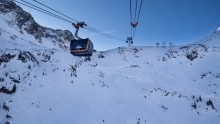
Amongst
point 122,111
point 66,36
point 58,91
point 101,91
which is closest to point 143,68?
point 101,91

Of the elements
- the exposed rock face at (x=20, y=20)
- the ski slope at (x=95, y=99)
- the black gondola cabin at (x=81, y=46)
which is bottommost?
the ski slope at (x=95, y=99)

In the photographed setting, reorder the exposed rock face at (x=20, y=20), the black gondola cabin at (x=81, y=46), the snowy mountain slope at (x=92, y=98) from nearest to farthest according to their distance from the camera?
the black gondola cabin at (x=81, y=46)
the snowy mountain slope at (x=92, y=98)
the exposed rock face at (x=20, y=20)

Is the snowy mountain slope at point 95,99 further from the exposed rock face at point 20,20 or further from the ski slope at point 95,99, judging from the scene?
the exposed rock face at point 20,20

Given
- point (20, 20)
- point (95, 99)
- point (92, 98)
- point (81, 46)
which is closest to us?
point (81, 46)

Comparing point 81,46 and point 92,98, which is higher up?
point 81,46

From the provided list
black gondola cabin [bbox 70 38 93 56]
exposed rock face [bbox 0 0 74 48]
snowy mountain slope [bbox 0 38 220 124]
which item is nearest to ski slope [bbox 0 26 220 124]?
snowy mountain slope [bbox 0 38 220 124]

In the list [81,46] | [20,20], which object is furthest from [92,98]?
[20,20]

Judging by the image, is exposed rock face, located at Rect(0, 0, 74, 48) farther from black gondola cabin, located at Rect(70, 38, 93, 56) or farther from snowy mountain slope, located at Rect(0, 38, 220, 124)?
black gondola cabin, located at Rect(70, 38, 93, 56)

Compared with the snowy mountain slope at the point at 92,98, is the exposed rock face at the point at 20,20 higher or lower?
higher

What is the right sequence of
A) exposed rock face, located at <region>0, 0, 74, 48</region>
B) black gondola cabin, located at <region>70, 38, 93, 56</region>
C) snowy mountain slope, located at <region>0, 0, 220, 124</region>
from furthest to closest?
exposed rock face, located at <region>0, 0, 74, 48</region> → snowy mountain slope, located at <region>0, 0, 220, 124</region> → black gondola cabin, located at <region>70, 38, 93, 56</region>

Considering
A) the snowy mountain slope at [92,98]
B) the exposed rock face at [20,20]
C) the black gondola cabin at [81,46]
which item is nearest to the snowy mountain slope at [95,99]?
the snowy mountain slope at [92,98]

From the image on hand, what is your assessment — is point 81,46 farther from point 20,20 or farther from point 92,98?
point 20,20
